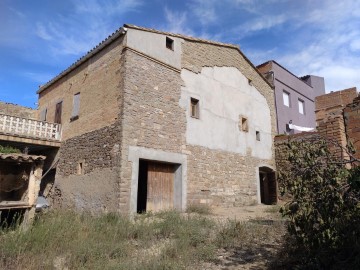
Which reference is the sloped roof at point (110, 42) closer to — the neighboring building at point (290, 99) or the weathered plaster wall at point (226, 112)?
the weathered plaster wall at point (226, 112)

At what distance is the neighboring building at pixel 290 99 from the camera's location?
60.5 feet

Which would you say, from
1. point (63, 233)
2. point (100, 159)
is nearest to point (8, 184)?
point (63, 233)

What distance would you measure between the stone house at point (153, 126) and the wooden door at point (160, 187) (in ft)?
0.11

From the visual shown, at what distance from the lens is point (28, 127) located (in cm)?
1253

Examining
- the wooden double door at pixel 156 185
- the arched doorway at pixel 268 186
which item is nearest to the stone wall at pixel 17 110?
the wooden double door at pixel 156 185

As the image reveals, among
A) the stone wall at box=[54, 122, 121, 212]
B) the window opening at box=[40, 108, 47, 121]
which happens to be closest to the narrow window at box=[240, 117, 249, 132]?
the stone wall at box=[54, 122, 121, 212]

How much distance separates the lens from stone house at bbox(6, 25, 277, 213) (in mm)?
9508

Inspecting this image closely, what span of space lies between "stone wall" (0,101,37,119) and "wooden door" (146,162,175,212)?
30.4 feet

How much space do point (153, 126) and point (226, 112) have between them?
416cm

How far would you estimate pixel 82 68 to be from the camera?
39.7 ft

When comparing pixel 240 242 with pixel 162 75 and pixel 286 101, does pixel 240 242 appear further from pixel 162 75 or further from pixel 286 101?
pixel 286 101

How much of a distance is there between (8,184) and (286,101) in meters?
16.8

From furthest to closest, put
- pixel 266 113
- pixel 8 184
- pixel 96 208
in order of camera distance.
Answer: pixel 266 113, pixel 96 208, pixel 8 184

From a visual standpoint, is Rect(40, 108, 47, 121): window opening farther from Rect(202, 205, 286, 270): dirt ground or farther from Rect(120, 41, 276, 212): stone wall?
Rect(202, 205, 286, 270): dirt ground
